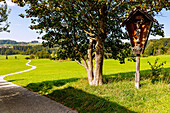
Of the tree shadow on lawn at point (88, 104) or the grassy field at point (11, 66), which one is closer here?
the tree shadow on lawn at point (88, 104)

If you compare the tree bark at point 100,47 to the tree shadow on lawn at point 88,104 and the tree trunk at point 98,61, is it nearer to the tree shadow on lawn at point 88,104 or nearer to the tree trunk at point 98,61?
the tree trunk at point 98,61

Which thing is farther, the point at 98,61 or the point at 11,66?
the point at 11,66

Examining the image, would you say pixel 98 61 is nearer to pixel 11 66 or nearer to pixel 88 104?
pixel 88 104

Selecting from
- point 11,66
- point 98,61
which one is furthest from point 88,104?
point 11,66

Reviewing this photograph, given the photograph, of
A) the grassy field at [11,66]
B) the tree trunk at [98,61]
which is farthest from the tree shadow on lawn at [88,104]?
the grassy field at [11,66]

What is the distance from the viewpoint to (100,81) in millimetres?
→ 10062

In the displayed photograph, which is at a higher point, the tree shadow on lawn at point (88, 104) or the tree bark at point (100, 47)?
the tree bark at point (100, 47)

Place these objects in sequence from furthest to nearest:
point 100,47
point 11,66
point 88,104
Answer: point 11,66 < point 100,47 < point 88,104

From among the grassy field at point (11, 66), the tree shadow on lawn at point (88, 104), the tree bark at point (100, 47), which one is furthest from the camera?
the grassy field at point (11, 66)

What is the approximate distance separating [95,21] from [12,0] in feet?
20.1

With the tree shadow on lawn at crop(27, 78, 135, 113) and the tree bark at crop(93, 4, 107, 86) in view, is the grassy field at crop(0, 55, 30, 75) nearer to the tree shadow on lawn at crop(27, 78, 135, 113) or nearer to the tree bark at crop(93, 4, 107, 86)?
the tree bark at crop(93, 4, 107, 86)

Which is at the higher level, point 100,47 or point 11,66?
point 100,47

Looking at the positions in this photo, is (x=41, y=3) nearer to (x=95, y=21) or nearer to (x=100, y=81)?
(x=95, y=21)

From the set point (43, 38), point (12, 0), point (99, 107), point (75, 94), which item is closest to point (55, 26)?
point (43, 38)
